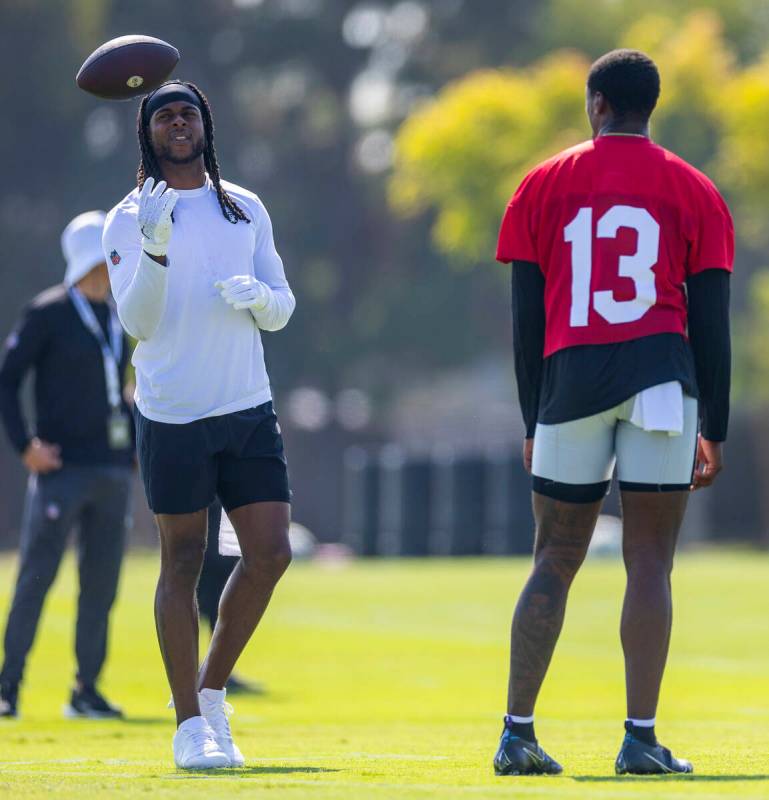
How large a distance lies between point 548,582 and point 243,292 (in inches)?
51.4

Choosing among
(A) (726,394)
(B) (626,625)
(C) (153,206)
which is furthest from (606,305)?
(C) (153,206)

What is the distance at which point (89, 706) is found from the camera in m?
9.70

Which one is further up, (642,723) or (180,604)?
(180,604)

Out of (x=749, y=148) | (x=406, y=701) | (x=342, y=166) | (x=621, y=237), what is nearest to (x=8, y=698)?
(x=406, y=701)

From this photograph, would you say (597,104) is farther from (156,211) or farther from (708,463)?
(156,211)

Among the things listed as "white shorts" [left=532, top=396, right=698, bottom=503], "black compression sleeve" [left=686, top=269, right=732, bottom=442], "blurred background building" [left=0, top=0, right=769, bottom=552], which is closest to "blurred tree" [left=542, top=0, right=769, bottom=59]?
"blurred background building" [left=0, top=0, right=769, bottom=552]

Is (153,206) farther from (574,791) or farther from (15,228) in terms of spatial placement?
(15,228)

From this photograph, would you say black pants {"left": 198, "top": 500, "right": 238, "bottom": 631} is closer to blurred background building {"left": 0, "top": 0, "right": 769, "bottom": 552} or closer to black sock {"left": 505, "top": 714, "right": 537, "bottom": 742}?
black sock {"left": 505, "top": 714, "right": 537, "bottom": 742}

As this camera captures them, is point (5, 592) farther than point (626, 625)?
Yes

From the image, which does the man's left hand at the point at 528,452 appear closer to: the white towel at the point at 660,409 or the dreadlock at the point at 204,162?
the white towel at the point at 660,409

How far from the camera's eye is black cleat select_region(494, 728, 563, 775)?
5922 mm

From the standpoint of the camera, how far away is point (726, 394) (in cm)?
607

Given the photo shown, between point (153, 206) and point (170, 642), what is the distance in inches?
54.8

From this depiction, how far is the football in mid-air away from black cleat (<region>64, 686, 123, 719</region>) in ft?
12.4
